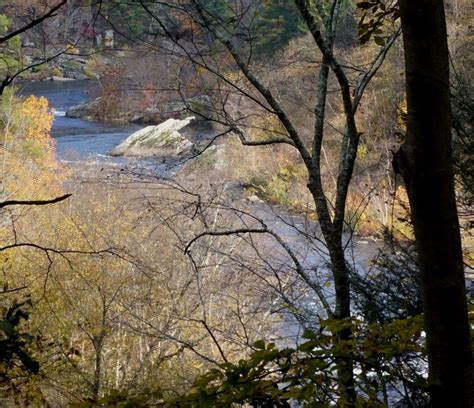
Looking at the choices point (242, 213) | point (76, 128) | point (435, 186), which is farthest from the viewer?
point (76, 128)

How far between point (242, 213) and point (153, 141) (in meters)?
18.3

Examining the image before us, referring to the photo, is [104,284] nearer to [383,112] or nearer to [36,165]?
[383,112]

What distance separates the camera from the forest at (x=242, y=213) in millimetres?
1007

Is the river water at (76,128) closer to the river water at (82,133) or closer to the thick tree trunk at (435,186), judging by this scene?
the river water at (82,133)

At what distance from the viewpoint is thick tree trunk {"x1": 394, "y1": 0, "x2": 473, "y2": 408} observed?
921 mm

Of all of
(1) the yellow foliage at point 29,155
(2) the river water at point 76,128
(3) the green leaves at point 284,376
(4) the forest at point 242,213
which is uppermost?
(2) the river water at point 76,128

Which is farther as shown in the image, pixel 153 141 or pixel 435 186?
pixel 153 141

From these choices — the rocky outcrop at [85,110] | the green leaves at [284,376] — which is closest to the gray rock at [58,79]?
the rocky outcrop at [85,110]

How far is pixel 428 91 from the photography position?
92 centimetres

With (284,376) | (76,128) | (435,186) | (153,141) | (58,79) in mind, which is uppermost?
(58,79)

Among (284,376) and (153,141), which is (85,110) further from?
(284,376)

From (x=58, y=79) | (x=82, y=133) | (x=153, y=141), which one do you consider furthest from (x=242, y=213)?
(x=58, y=79)

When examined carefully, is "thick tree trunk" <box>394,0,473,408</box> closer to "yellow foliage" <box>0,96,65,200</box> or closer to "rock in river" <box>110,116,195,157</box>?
"yellow foliage" <box>0,96,65,200</box>

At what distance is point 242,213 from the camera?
15.6 feet
